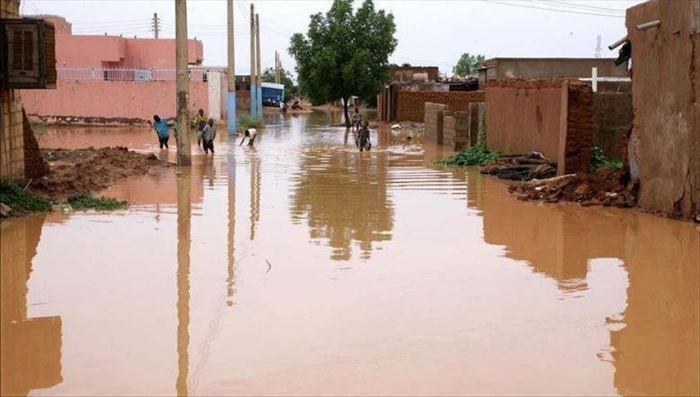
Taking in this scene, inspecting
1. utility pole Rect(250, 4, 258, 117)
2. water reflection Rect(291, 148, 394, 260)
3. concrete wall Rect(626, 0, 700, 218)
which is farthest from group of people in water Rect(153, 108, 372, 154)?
utility pole Rect(250, 4, 258, 117)

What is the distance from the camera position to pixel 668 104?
44.7 feet

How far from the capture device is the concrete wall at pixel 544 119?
17.0 m

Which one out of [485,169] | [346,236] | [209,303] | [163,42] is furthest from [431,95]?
[209,303]

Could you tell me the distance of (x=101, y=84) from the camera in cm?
4544

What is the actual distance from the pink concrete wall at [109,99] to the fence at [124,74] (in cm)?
54

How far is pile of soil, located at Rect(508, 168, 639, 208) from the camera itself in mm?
14867

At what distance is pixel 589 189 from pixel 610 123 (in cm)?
338

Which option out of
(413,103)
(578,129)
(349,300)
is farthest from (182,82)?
(413,103)

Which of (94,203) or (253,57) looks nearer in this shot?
(94,203)

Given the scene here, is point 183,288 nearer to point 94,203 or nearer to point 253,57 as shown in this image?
point 94,203

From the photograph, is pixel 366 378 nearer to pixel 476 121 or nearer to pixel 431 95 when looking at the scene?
pixel 476 121

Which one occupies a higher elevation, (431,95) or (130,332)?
(431,95)

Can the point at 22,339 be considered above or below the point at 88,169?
below

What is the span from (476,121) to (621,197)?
12.9 m
